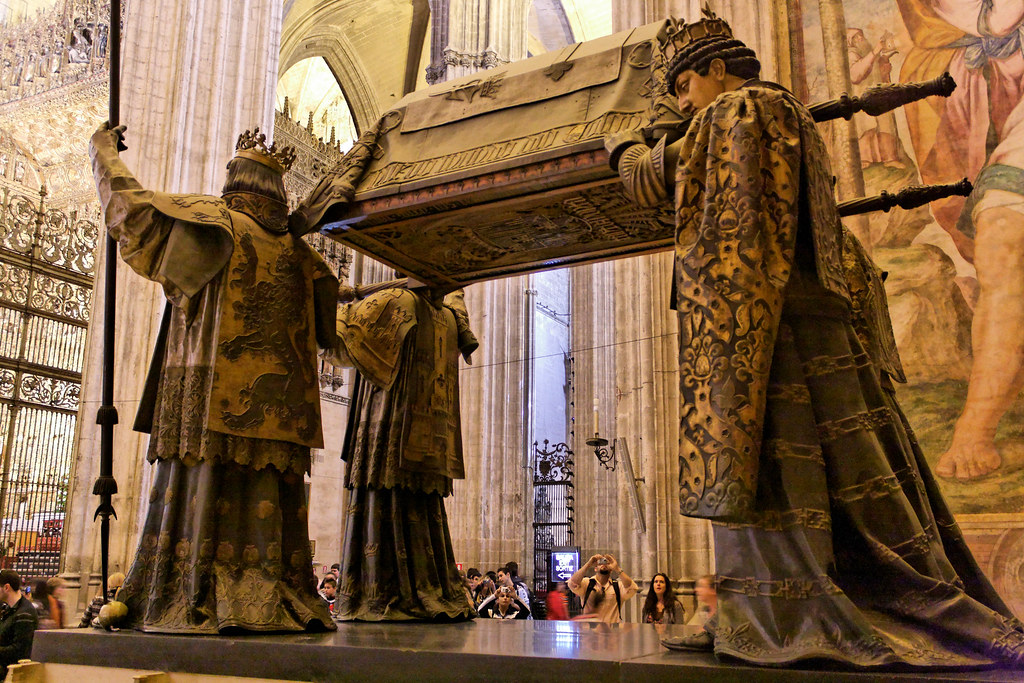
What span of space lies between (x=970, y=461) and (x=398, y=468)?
401cm

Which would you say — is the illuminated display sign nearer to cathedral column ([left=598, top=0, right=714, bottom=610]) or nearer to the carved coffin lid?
cathedral column ([left=598, top=0, right=714, bottom=610])

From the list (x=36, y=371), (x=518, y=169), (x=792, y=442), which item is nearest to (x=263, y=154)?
(x=518, y=169)

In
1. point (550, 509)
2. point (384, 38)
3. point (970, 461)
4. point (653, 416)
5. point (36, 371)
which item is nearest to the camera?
point (970, 461)

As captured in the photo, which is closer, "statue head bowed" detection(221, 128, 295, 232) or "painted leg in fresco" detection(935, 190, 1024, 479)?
"statue head bowed" detection(221, 128, 295, 232)

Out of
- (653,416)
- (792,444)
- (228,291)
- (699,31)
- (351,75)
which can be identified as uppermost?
(351,75)

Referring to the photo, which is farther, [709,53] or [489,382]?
[489,382]

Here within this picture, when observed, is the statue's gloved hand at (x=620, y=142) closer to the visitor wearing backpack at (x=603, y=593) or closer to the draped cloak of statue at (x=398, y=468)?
the draped cloak of statue at (x=398, y=468)

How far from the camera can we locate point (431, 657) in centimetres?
228

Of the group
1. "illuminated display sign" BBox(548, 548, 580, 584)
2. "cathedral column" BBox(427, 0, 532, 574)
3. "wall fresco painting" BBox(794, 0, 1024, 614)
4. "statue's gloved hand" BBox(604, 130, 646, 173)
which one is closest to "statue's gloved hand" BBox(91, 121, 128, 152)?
"statue's gloved hand" BBox(604, 130, 646, 173)

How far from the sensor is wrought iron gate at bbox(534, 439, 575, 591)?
15.6 m

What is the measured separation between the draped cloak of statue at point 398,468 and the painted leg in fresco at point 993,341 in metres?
3.66

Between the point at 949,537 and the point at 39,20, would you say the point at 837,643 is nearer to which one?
the point at 949,537

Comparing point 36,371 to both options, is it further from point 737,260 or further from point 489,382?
point 737,260

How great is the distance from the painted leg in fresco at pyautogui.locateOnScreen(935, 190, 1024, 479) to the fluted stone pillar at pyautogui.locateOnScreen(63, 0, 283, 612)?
23.5ft
